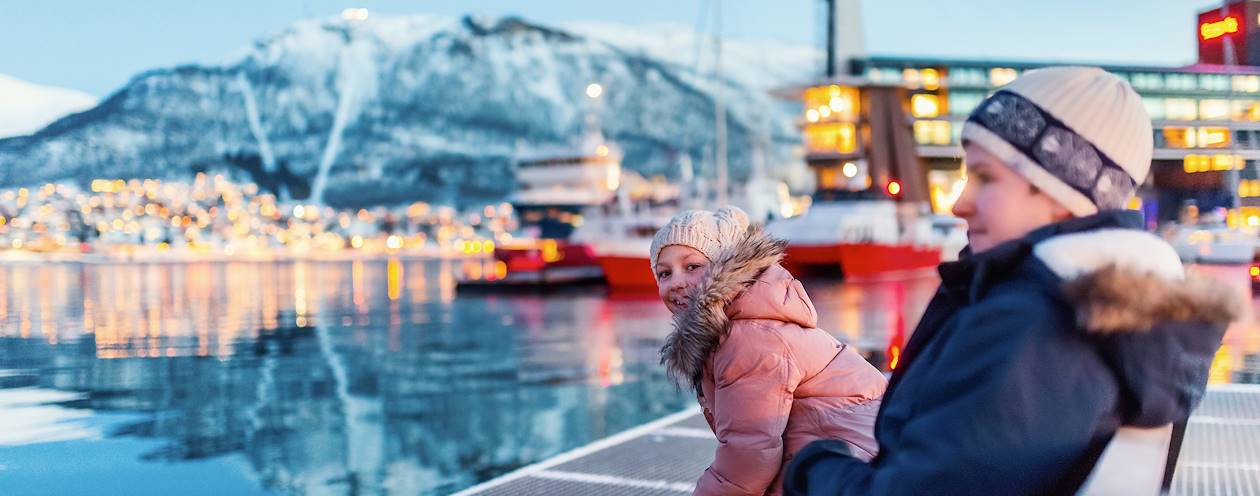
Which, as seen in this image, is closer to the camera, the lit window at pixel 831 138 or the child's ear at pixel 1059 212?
the child's ear at pixel 1059 212

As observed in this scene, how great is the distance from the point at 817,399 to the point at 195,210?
129 meters

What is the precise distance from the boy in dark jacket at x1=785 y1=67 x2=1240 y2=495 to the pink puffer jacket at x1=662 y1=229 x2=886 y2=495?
2.54 ft

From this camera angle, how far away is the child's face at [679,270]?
9.12 feet

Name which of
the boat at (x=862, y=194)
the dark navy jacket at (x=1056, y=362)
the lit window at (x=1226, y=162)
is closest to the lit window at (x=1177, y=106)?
the lit window at (x=1226, y=162)

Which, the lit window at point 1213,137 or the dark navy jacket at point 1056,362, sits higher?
the lit window at point 1213,137

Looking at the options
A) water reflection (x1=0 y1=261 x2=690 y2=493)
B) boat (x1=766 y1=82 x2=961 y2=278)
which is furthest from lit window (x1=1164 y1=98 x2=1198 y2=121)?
boat (x1=766 y1=82 x2=961 y2=278)

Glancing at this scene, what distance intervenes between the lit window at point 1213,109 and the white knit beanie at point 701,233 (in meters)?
7.64

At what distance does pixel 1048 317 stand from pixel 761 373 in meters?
1.06

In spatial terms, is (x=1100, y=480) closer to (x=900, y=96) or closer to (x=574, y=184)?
(x=900, y=96)

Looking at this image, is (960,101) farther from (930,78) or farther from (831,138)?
(831,138)

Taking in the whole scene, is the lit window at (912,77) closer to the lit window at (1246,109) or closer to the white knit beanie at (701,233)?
the lit window at (1246,109)

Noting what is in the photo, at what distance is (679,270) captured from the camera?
9.21ft

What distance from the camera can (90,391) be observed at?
33.4 feet

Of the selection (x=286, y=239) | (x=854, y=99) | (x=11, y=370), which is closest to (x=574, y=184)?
(x=854, y=99)
